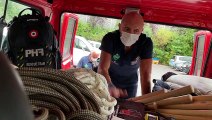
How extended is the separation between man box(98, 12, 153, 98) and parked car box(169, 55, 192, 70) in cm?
938

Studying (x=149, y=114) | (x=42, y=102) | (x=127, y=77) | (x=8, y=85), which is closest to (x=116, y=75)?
(x=127, y=77)

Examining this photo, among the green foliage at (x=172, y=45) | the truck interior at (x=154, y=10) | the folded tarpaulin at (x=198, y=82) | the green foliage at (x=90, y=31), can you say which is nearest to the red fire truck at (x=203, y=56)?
the truck interior at (x=154, y=10)

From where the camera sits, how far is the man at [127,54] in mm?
2252

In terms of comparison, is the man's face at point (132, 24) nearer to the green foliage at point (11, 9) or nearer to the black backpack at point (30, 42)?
the black backpack at point (30, 42)

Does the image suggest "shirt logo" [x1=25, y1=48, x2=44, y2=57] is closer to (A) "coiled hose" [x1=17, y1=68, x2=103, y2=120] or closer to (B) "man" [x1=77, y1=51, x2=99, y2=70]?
(A) "coiled hose" [x1=17, y1=68, x2=103, y2=120]

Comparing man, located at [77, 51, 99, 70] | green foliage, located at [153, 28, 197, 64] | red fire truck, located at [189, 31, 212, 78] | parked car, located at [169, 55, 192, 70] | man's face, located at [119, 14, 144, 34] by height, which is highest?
man's face, located at [119, 14, 144, 34]

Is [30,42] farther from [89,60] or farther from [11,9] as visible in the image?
[89,60]

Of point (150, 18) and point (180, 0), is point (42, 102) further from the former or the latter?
point (150, 18)

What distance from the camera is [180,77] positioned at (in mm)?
1867

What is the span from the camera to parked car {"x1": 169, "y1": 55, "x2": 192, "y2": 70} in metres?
11.6

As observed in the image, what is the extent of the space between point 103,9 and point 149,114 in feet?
6.50

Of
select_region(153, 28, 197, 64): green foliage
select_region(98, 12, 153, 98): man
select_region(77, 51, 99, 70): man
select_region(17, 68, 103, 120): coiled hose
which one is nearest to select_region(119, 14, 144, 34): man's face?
select_region(98, 12, 153, 98): man

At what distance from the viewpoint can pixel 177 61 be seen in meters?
12.3

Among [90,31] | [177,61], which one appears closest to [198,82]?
[177,61]
